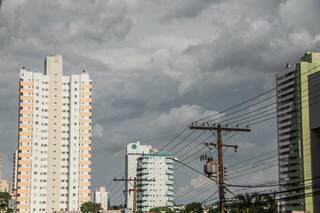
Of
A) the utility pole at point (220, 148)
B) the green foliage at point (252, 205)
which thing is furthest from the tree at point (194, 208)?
the utility pole at point (220, 148)

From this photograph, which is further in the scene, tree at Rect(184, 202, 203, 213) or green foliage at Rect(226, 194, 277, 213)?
tree at Rect(184, 202, 203, 213)

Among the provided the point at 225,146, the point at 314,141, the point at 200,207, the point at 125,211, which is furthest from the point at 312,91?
the point at 200,207

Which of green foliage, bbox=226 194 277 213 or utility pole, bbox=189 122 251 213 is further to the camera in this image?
green foliage, bbox=226 194 277 213

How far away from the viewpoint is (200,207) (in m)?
169

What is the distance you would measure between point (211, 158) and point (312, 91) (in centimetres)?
2846

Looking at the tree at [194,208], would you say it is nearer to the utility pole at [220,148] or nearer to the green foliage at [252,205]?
the green foliage at [252,205]

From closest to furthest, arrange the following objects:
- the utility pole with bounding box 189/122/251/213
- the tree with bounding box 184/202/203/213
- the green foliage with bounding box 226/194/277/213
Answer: the utility pole with bounding box 189/122/251/213 < the green foliage with bounding box 226/194/277/213 < the tree with bounding box 184/202/203/213

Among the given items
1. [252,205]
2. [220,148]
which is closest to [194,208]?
[252,205]

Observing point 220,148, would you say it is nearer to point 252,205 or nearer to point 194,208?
→ point 252,205

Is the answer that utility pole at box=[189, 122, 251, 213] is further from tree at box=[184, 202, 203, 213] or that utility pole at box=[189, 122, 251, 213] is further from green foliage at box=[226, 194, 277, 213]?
tree at box=[184, 202, 203, 213]

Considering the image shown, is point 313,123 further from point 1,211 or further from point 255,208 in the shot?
point 1,211

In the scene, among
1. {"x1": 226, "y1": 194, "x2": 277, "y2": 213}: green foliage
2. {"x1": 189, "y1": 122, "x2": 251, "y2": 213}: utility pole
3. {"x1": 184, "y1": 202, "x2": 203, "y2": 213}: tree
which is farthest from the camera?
{"x1": 184, "y1": 202, "x2": 203, "y2": 213}: tree

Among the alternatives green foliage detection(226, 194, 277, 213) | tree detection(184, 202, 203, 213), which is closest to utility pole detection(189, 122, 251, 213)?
green foliage detection(226, 194, 277, 213)

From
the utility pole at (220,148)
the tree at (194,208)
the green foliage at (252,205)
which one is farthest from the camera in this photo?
the tree at (194,208)
